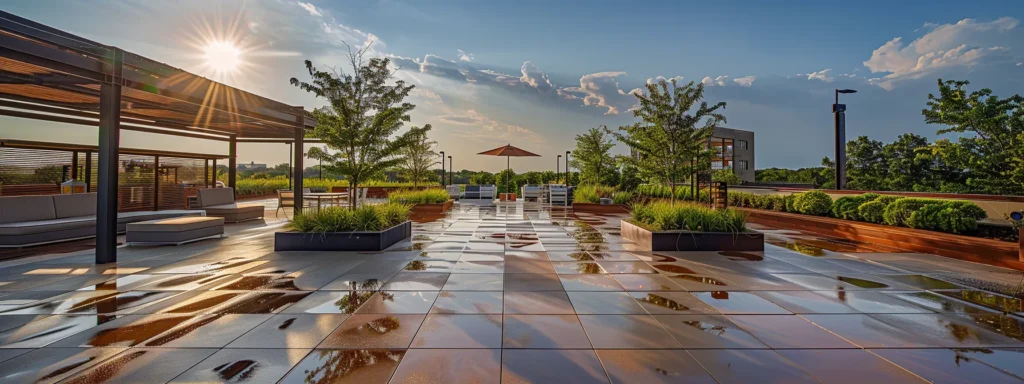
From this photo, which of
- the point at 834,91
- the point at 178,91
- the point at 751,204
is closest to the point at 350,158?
the point at 178,91

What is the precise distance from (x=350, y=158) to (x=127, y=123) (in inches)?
366

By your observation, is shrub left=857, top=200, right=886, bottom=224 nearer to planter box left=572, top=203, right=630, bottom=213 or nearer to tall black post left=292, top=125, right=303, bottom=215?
planter box left=572, top=203, right=630, bottom=213

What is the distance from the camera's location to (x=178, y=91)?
6.20 meters

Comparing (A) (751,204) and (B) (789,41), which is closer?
(A) (751,204)

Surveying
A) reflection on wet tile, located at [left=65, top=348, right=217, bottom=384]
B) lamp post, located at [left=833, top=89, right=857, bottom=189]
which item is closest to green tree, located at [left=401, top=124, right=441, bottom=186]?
lamp post, located at [left=833, top=89, right=857, bottom=189]

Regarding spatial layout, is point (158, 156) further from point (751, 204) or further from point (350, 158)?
point (751, 204)

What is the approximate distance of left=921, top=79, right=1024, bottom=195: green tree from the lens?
10.5 metres

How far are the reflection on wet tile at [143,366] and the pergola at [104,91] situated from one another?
395 centimetres

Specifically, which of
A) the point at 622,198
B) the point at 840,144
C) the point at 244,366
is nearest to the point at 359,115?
the point at 244,366

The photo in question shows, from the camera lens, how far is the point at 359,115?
705cm

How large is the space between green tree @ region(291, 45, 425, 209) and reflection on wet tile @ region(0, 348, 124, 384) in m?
4.55

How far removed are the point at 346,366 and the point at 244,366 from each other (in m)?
0.56

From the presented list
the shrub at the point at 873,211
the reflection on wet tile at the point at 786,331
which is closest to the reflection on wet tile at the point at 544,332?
the reflection on wet tile at the point at 786,331

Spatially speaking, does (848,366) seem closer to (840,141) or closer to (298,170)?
(298,170)
